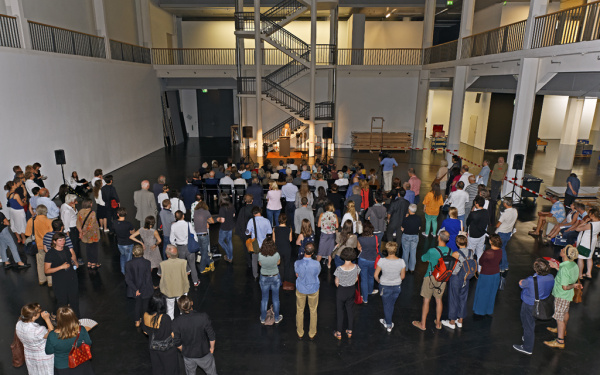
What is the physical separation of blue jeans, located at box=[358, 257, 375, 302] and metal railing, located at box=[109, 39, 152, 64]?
1605 centimetres

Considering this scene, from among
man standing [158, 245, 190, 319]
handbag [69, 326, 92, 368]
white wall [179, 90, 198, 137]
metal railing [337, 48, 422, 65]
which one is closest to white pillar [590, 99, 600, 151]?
metal railing [337, 48, 422, 65]

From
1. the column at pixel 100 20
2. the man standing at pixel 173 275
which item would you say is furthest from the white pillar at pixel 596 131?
the column at pixel 100 20

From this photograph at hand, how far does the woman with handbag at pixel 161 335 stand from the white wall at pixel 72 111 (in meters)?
9.30

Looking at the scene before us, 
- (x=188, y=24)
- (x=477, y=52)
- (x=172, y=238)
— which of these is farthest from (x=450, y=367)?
(x=188, y=24)

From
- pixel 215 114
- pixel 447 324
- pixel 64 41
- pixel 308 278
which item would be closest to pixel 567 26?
pixel 447 324

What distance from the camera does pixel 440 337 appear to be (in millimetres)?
6055

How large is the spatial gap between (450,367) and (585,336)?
8.17ft

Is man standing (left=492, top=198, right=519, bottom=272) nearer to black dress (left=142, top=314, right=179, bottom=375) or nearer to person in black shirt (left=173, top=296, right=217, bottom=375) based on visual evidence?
person in black shirt (left=173, top=296, right=217, bottom=375)

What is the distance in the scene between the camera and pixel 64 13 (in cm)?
1480

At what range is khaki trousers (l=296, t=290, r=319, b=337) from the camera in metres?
5.59

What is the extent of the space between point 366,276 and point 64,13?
50.1 ft

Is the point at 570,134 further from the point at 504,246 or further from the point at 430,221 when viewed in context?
the point at 504,246

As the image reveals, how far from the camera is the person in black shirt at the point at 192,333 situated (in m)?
4.20

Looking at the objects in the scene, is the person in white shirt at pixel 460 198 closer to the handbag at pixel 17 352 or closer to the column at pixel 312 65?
the handbag at pixel 17 352
